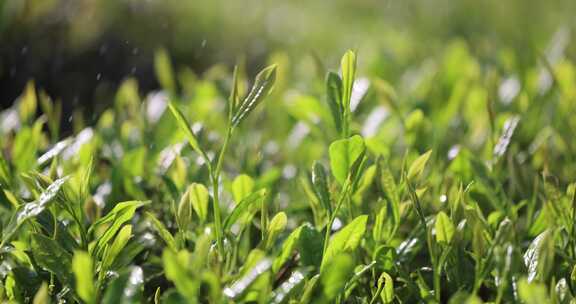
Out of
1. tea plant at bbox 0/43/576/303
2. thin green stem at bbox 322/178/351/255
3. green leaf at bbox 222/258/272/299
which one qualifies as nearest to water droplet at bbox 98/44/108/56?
tea plant at bbox 0/43/576/303

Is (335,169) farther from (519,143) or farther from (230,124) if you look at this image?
(519,143)

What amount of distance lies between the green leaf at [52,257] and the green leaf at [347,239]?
45 centimetres

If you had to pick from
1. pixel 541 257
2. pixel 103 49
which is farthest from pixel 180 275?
pixel 103 49

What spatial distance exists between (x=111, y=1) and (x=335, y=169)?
3078 mm

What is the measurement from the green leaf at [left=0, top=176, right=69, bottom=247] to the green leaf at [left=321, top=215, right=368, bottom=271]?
47cm

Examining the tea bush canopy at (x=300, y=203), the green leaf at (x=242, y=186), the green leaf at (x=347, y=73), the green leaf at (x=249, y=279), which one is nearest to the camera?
the green leaf at (x=249, y=279)

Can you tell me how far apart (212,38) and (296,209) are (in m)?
2.52

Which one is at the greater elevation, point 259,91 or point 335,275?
point 259,91

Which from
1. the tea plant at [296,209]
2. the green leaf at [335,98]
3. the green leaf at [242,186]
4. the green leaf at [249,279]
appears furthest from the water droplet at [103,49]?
the green leaf at [249,279]

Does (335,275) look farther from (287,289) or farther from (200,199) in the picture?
(200,199)

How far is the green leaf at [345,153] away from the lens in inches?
57.2

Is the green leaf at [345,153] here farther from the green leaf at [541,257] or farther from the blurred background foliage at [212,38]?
the blurred background foliage at [212,38]

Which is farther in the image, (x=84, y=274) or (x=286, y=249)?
(x=286, y=249)

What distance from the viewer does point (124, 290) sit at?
1248 mm
